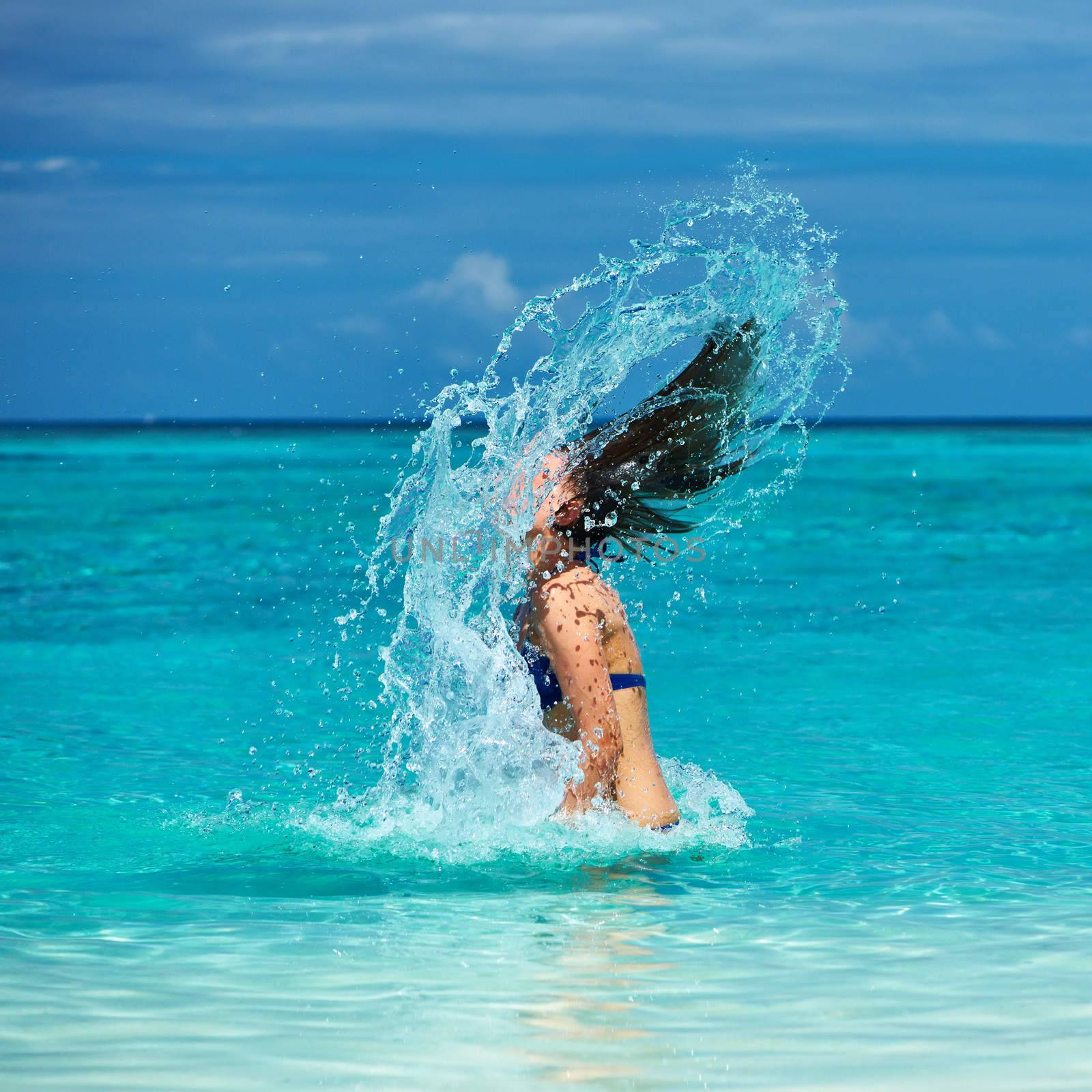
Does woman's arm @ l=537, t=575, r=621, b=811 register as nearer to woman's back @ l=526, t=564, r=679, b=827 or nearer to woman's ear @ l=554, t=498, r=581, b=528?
woman's back @ l=526, t=564, r=679, b=827

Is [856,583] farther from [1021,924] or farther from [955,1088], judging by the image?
[955,1088]

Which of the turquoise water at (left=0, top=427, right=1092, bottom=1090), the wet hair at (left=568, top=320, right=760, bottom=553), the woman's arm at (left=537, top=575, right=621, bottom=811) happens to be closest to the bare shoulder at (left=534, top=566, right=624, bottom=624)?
the woman's arm at (left=537, top=575, right=621, bottom=811)

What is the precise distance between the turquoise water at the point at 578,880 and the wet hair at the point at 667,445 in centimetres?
115

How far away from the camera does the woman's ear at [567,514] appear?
5.27m

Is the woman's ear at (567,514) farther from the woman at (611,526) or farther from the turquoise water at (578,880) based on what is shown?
the turquoise water at (578,880)

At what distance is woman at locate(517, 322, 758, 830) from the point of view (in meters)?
5.21

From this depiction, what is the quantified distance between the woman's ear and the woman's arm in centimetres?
18

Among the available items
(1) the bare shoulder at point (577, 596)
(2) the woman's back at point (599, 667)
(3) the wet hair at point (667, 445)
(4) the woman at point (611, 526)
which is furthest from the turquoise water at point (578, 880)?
(3) the wet hair at point (667, 445)

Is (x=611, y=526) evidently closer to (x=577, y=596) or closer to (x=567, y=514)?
(x=567, y=514)

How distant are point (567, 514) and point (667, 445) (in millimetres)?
414

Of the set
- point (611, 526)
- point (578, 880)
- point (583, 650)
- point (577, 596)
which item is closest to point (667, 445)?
point (611, 526)

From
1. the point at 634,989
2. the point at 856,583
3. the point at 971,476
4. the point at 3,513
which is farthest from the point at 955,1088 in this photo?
the point at 971,476

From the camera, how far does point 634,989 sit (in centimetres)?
442

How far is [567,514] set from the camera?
5.28m
